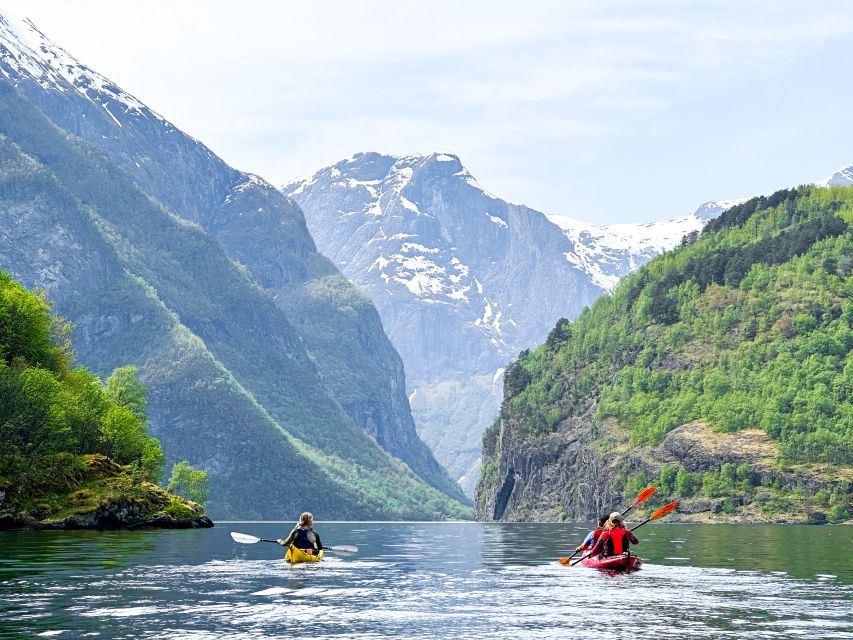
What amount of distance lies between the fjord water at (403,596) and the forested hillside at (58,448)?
1214 inches

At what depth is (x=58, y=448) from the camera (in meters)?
132

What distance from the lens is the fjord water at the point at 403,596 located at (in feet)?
154

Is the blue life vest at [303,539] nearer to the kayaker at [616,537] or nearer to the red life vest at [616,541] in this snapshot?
the kayaker at [616,537]

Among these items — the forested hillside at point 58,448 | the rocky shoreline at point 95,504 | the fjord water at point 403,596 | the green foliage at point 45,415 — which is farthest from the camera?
the green foliage at point 45,415

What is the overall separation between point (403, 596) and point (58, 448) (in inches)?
3252

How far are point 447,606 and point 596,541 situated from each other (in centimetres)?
2493

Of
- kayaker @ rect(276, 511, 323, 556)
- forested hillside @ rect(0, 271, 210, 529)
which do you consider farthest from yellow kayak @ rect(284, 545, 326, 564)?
forested hillside @ rect(0, 271, 210, 529)

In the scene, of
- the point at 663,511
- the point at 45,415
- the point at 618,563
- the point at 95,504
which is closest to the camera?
the point at 618,563

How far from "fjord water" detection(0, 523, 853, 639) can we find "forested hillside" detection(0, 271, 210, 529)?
30830 millimetres

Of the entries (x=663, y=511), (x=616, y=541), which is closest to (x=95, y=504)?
(x=663, y=511)

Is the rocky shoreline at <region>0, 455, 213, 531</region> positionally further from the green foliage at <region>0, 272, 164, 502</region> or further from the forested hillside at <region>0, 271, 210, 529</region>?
the green foliage at <region>0, 272, 164, 502</region>

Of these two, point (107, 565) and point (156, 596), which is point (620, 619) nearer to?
point (156, 596)

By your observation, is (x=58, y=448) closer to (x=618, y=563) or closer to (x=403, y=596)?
(x=618, y=563)

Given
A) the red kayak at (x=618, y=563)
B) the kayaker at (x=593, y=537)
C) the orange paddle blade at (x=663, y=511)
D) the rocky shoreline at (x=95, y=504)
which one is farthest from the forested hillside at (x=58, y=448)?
the red kayak at (x=618, y=563)
